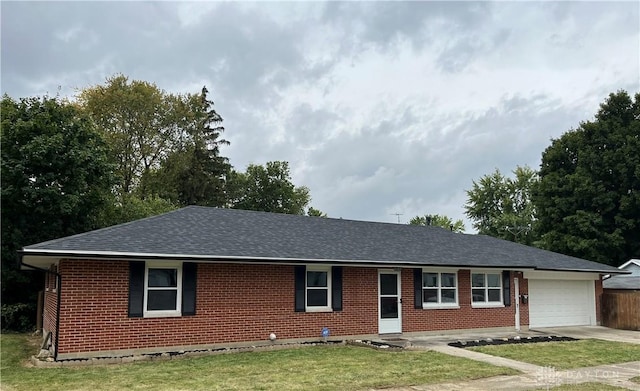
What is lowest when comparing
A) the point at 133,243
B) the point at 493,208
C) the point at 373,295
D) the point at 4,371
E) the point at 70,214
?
the point at 4,371

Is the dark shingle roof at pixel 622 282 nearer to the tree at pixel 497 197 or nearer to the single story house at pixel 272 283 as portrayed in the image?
the single story house at pixel 272 283

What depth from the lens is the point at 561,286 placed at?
872 inches

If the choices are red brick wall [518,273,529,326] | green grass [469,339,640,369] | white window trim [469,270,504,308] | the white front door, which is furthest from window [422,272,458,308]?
red brick wall [518,273,529,326]

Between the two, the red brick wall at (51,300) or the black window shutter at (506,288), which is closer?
the red brick wall at (51,300)

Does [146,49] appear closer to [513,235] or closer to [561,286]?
[561,286]

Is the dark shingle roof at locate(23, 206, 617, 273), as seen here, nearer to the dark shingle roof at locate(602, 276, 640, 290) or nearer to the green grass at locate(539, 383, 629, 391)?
the dark shingle roof at locate(602, 276, 640, 290)

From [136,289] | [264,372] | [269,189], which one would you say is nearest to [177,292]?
[136,289]

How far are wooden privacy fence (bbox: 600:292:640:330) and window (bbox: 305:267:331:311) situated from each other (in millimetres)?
13638

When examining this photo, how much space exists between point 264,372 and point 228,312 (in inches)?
156

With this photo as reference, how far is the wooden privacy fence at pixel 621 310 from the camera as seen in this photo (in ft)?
70.5

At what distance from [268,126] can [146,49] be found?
10748 millimetres

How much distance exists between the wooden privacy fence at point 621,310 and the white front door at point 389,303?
10.9m

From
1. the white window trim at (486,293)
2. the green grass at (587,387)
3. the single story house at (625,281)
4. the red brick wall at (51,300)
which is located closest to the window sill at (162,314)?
the red brick wall at (51,300)

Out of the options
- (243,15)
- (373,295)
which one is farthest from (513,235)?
(243,15)
